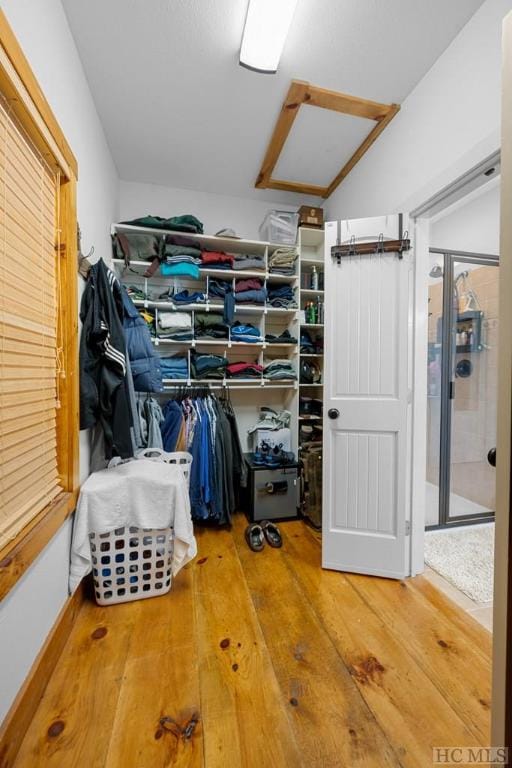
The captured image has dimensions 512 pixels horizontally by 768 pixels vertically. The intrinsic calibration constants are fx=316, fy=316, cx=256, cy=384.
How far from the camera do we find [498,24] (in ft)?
4.29

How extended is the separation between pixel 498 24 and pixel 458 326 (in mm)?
1768

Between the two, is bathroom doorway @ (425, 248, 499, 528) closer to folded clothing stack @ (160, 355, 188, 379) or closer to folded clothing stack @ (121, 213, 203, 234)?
folded clothing stack @ (121, 213, 203, 234)

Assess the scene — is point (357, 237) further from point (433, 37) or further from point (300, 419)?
point (300, 419)

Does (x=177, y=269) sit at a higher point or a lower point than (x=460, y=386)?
higher

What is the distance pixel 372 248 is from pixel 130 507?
194 cm

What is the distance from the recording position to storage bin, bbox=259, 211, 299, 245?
106 inches

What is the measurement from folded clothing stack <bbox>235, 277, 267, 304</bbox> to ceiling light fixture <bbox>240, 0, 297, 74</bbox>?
1.29 metres

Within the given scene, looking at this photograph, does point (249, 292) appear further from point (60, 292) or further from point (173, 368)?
point (60, 292)

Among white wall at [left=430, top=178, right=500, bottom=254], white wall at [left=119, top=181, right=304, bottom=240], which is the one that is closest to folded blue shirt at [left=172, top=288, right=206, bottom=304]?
white wall at [left=119, top=181, right=304, bottom=240]

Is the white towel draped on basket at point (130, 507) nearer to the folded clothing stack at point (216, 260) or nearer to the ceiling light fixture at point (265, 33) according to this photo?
the folded clothing stack at point (216, 260)

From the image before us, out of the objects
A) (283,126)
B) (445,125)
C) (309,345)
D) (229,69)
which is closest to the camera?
(445,125)

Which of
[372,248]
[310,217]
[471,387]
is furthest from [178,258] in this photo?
[471,387]

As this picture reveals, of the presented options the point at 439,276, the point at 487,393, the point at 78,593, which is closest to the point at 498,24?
the point at 439,276

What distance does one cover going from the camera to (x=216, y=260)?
2.56m
